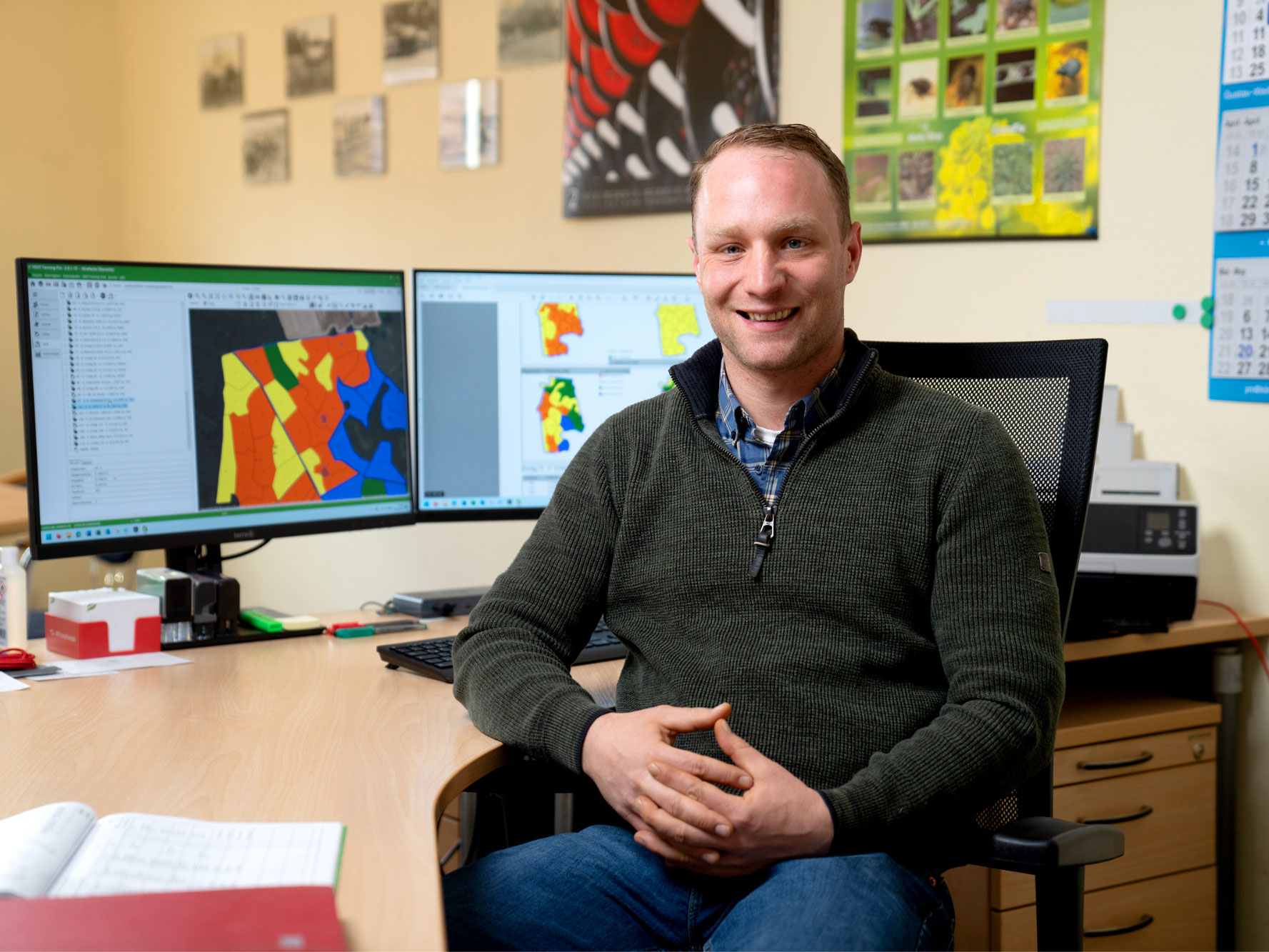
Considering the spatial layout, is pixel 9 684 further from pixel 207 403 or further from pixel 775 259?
pixel 775 259

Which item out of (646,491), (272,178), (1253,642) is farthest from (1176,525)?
(272,178)

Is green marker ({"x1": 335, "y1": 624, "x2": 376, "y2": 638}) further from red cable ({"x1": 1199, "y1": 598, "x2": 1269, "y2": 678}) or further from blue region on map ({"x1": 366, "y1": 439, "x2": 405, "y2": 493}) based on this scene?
red cable ({"x1": 1199, "y1": 598, "x2": 1269, "y2": 678})

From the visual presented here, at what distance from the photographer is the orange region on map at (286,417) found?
173 centimetres

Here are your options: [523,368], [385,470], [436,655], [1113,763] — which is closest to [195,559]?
[385,470]

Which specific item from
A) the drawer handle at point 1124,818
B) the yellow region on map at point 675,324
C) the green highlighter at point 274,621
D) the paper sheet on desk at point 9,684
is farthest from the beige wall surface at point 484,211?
the paper sheet on desk at point 9,684

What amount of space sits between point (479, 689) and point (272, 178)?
9.76 feet

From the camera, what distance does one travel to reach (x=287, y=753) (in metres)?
1.19

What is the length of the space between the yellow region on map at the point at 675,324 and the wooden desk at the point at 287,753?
0.66m

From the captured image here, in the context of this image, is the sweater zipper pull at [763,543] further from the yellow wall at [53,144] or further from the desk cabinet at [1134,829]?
the yellow wall at [53,144]

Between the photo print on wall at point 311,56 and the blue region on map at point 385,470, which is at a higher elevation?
the photo print on wall at point 311,56

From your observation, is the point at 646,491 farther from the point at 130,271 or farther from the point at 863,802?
the point at 130,271

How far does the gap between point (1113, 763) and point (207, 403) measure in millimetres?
1515

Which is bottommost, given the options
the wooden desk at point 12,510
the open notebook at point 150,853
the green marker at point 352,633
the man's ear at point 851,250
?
the green marker at point 352,633

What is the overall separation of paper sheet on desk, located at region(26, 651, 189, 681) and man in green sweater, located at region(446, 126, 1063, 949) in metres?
0.46
